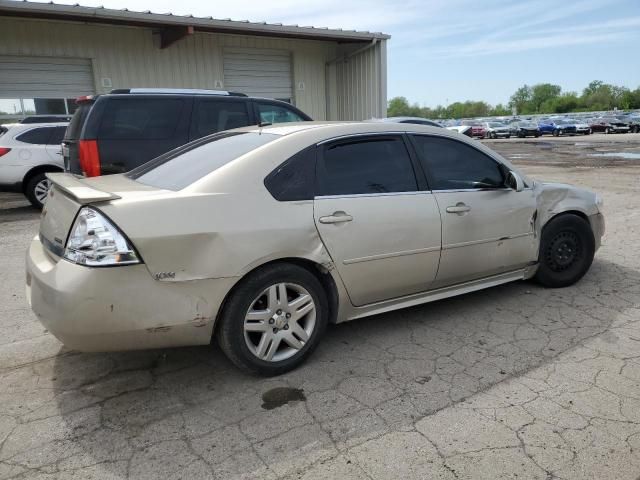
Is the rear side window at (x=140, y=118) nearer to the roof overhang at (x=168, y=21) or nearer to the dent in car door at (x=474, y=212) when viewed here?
the dent in car door at (x=474, y=212)

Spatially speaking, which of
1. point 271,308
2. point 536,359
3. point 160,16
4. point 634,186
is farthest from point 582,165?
point 271,308

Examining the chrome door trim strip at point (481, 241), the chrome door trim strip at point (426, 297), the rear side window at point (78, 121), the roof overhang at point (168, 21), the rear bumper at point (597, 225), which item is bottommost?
the chrome door trim strip at point (426, 297)

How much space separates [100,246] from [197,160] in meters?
1.04

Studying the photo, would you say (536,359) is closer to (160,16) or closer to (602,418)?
A: (602,418)

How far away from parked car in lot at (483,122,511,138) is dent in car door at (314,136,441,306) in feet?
137

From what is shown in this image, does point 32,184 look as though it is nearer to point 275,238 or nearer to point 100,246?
point 100,246

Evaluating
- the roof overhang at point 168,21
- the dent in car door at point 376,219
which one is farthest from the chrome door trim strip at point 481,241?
the roof overhang at point 168,21

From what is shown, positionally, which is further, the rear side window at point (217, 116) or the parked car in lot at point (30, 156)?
the parked car in lot at point (30, 156)

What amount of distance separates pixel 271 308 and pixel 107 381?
112cm

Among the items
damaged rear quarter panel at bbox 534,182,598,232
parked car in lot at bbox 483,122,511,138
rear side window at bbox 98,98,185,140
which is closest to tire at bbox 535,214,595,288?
damaged rear quarter panel at bbox 534,182,598,232

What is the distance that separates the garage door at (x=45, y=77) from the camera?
11908 millimetres

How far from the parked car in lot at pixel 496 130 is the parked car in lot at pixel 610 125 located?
6523 mm

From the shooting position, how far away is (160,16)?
11703 millimetres

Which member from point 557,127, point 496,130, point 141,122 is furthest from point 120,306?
point 557,127
